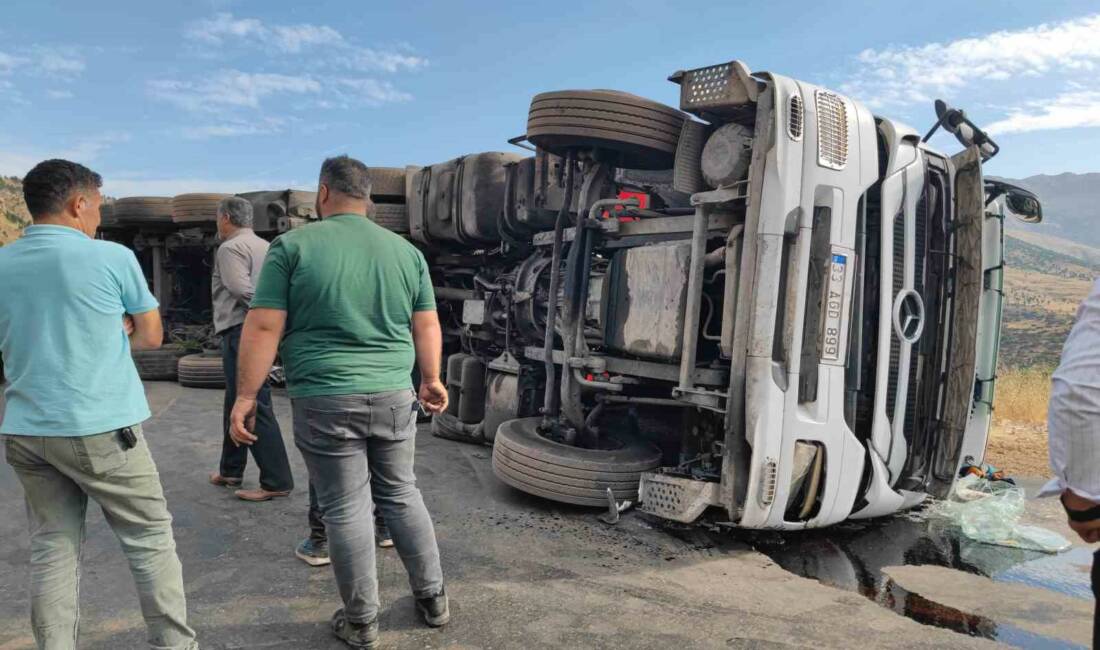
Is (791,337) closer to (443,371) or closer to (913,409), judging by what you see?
(913,409)

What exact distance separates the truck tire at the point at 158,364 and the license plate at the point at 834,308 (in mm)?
8134

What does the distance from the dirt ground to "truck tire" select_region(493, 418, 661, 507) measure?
351 cm

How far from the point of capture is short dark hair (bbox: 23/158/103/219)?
7.45 feet

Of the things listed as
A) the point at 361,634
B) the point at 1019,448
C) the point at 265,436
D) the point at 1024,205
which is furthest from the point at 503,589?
the point at 1019,448

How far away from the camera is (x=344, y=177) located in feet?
9.10

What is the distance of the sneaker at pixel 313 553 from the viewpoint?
3.30 m

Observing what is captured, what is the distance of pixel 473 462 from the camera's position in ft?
17.7

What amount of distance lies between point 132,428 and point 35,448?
0.81ft

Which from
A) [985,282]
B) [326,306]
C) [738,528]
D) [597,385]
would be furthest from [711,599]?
[985,282]

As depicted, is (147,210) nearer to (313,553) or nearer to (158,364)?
(158,364)

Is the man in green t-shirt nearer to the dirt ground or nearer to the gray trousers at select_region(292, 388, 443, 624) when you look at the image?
the gray trousers at select_region(292, 388, 443, 624)

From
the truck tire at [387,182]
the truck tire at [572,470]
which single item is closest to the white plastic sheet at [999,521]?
the truck tire at [572,470]

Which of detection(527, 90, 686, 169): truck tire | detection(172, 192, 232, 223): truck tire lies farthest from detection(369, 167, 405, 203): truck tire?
detection(172, 192, 232, 223): truck tire

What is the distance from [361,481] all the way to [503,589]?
2.84ft
